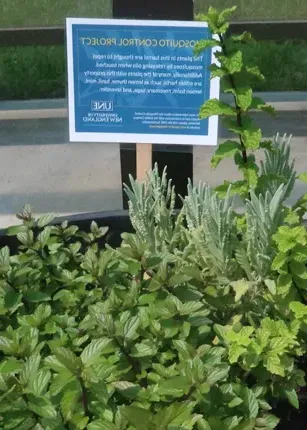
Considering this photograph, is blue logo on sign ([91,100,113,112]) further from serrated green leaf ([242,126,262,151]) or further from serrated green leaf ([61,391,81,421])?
serrated green leaf ([61,391,81,421])

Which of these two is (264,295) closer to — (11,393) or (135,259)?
(135,259)

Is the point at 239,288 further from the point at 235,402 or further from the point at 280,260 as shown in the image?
the point at 235,402

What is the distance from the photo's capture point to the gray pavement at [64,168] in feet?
9.25

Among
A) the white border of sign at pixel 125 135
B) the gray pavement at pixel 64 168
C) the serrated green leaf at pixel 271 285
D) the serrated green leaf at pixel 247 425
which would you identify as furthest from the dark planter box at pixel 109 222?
the gray pavement at pixel 64 168

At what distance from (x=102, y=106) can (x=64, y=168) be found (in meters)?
1.52

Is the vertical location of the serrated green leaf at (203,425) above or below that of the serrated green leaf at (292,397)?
above

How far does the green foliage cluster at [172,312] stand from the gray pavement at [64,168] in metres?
1.23

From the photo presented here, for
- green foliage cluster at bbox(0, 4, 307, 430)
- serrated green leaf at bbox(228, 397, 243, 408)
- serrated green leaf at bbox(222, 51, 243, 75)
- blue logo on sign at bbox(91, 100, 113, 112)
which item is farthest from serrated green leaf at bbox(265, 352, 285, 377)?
blue logo on sign at bbox(91, 100, 113, 112)

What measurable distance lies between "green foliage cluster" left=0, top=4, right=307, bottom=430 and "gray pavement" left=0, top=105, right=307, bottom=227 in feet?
4.02

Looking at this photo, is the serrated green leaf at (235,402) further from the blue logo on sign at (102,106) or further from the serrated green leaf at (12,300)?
the blue logo on sign at (102,106)

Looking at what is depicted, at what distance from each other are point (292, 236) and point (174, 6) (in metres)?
0.68

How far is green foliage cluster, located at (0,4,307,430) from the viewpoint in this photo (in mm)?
1074

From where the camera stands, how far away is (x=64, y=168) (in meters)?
3.11

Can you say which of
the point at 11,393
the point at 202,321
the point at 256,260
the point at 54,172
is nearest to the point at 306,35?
the point at 54,172
